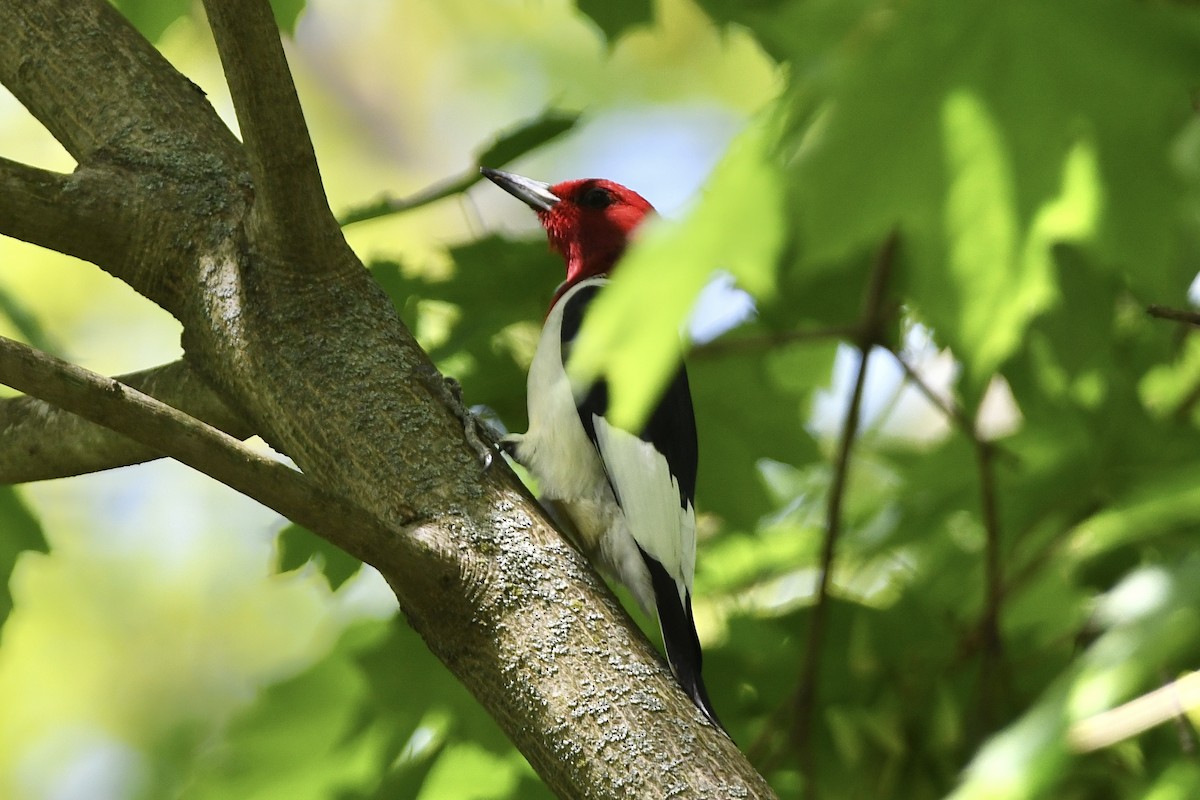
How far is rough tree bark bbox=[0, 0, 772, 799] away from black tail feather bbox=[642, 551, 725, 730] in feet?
1.04

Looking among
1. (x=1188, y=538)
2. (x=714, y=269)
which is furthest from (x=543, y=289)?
(x=714, y=269)

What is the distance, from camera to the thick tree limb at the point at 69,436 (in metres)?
1.53

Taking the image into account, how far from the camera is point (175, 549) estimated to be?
6160 millimetres

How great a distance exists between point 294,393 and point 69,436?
1.08ft

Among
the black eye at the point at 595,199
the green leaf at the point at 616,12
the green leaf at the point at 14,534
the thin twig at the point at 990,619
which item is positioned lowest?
the thin twig at the point at 990,619

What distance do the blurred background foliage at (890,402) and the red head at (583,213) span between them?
0.59 m

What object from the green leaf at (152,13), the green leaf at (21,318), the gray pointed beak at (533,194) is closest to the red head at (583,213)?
the gray pointed beak at (533,194)

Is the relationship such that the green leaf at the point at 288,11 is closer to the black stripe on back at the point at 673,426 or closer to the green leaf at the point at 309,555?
the black stripe on back at the point at 673,426

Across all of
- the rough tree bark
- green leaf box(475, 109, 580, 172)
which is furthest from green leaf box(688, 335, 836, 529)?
the rough tree bark

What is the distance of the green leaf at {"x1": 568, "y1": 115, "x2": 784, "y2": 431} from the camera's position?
2.36 ft

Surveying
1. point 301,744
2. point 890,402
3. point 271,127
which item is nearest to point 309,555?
point 301,744

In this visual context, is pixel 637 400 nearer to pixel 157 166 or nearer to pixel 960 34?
pixel 960 34

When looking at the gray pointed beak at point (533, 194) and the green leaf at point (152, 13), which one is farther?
the gray pointed beak at point (533, 194)

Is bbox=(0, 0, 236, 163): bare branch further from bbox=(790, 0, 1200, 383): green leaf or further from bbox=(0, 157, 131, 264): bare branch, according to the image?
bbox=(790, 0, 1200, 383): green leaf
